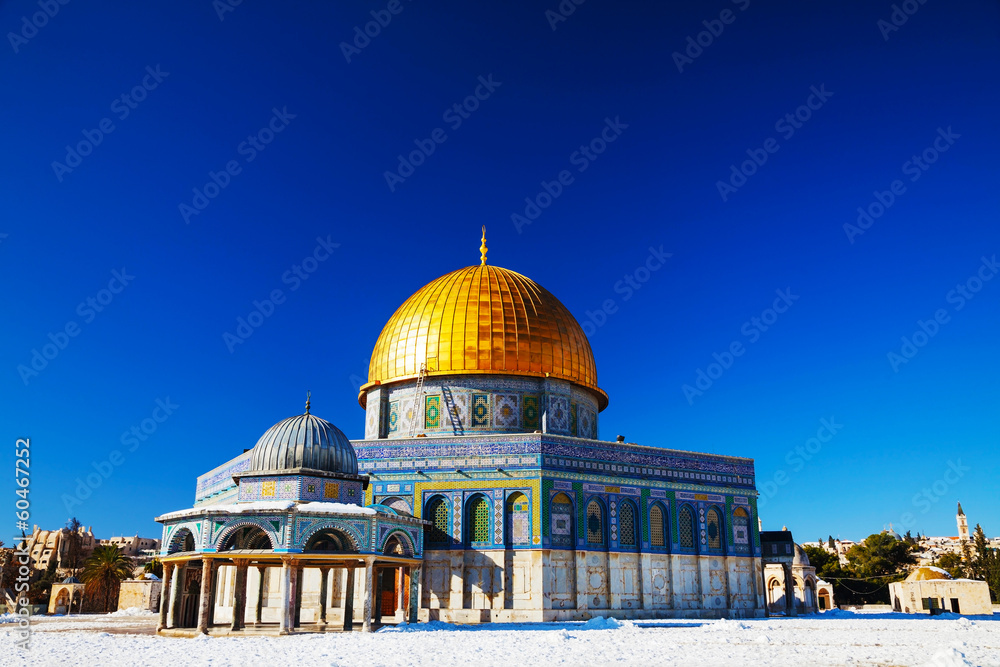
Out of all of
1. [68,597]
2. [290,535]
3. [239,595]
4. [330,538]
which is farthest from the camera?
[68,597]

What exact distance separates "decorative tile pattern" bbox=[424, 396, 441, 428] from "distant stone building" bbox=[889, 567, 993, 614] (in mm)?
21534

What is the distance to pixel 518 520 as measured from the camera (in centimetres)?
2608

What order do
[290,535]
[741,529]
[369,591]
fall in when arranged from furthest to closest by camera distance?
[741,529] < [369,591] < [290,535]

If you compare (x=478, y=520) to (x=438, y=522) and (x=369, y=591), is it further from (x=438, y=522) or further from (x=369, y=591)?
(x=369, y=591)

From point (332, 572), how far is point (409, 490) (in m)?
3.45

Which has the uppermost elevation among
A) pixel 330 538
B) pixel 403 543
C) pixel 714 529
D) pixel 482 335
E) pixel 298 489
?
pixel 482 335

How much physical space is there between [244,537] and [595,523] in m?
11.0

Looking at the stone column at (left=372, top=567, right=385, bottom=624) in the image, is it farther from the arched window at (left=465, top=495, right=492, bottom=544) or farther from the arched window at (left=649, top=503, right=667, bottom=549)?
the arched window at (left=649, top=503, right=667, bottom=549)

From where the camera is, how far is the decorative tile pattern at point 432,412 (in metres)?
30.0

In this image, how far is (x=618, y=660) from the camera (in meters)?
13.9

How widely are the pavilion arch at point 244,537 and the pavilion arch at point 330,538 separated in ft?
2.70

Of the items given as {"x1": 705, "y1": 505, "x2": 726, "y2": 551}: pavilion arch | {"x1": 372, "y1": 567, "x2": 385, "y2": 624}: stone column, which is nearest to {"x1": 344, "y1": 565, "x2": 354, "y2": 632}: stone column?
{"x1": 372, "y1": 567, "x2": 385, "y2": 624}: stone column

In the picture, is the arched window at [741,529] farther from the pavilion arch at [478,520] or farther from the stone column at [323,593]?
the stone column at [323,593]

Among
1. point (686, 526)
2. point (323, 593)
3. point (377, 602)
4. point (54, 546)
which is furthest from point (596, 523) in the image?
point (54, 546)
